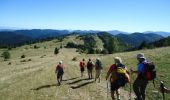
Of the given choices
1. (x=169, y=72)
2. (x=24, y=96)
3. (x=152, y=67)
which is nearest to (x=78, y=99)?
(x=24, y=96)

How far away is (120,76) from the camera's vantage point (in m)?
15.3

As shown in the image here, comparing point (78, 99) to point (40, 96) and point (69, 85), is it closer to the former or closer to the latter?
point (40, 96)

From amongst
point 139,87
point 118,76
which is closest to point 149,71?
point 139,87

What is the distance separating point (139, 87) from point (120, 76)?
5.48 feet

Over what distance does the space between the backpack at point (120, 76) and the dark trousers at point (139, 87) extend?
3.36ft

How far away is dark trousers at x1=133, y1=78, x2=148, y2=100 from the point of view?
15.9 metres

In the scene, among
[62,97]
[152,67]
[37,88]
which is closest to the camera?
[152,67]

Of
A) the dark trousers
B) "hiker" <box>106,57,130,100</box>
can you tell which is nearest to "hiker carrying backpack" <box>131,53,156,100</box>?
the dark trousers

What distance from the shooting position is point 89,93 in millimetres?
25500

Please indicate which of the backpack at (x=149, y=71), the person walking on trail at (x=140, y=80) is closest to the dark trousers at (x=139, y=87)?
the person walking on trail at (x=140, y=80)

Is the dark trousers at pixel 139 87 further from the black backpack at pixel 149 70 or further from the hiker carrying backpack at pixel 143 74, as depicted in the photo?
the black backpack at pixel 149 70

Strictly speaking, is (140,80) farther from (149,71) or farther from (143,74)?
(149,71)

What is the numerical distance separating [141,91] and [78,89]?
39.9 ft

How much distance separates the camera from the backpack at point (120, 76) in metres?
15.2
